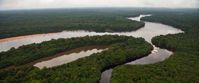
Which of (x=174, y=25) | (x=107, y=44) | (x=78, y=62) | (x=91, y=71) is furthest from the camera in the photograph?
(x=174, y=25)

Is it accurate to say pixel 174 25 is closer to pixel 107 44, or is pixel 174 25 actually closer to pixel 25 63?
pixel 107 44

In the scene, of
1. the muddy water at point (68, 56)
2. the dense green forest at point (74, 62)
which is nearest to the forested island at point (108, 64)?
the dense green forest at point (74, 62)

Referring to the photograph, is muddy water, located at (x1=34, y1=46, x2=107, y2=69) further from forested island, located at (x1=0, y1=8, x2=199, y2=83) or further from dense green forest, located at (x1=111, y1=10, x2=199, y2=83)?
dense green forest, located at (x1=111, y1=10, x2=199, y2=83)

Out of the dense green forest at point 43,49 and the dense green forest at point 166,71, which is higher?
the dense green forest at point 166,71

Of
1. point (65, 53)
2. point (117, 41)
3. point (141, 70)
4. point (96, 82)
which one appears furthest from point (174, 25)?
point (96, 82)

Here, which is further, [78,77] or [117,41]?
[117,41]

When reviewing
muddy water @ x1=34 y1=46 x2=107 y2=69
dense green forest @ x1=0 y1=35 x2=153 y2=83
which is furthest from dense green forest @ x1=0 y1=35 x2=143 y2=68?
muddy water @ x1=34 y1=46 x2=107 y2=69

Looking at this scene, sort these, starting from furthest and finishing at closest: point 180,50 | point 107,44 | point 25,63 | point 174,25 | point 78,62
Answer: point 174,25 → point 107,44 → point 180,50 → point 25,63 → point 78,62

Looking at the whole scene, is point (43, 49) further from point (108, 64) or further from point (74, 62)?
point (108, 64)

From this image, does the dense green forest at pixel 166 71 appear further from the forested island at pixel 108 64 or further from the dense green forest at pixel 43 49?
the dense green forest at pixel 43 49
